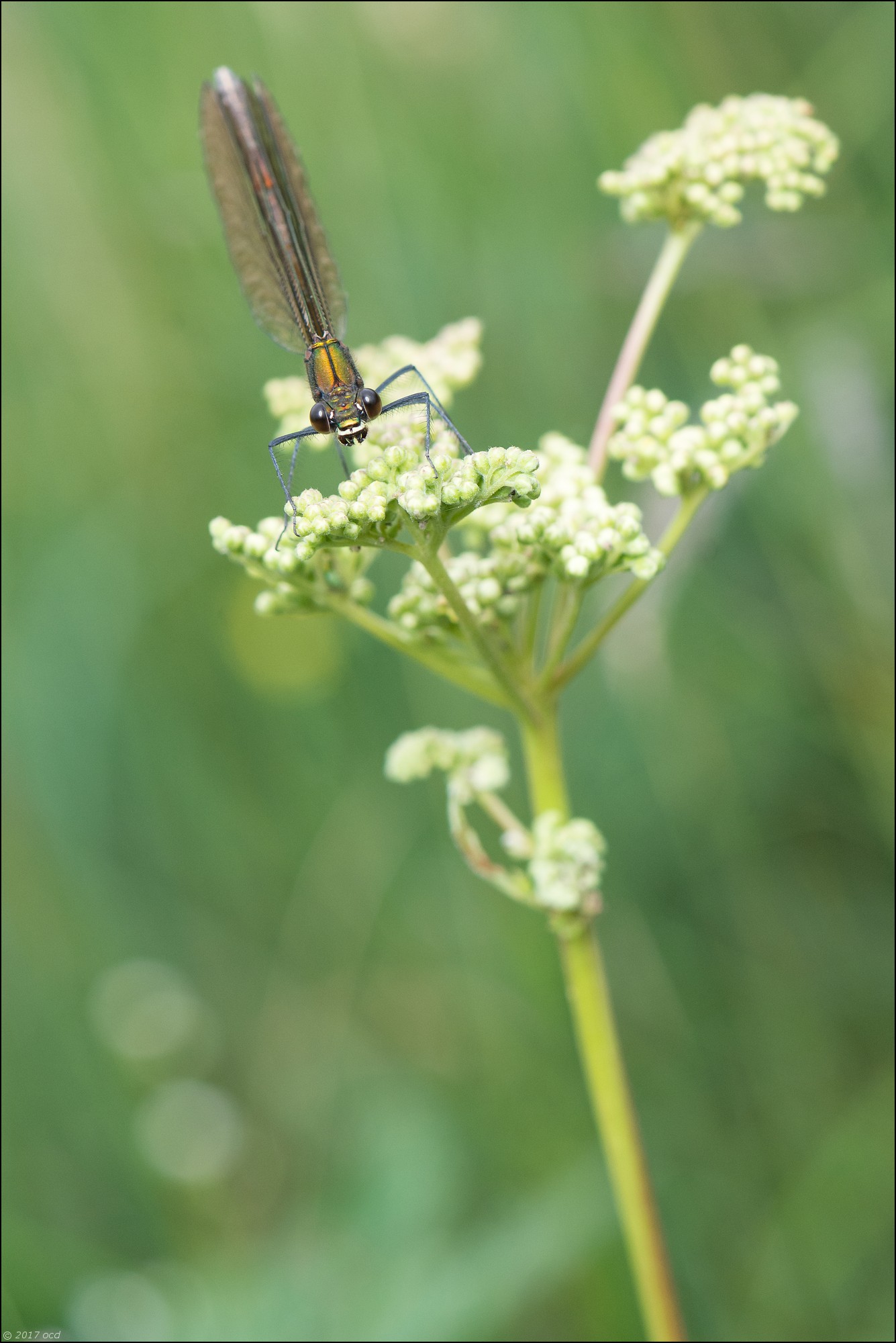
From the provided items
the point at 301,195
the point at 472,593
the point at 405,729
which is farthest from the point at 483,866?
the point at 405,729

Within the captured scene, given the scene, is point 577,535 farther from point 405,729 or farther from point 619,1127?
point 405,729

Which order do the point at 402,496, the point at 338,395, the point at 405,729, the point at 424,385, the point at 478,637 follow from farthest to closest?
the point at 405,729, the point at 424,385, the point at 338,395, the point at 478,637, the point at 402,496

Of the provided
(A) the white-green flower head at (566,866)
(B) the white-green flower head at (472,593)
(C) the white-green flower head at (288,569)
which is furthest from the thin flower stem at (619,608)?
(C) the white-green flower head at (288,569)

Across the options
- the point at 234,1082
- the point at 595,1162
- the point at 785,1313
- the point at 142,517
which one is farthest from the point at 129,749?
the point at 785,1313

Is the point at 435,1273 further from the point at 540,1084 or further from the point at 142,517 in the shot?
the point at 142,517

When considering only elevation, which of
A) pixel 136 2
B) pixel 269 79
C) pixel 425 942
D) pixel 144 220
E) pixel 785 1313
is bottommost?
pixel 785 1313

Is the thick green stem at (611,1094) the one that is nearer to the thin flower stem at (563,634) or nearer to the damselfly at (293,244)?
the thin flower stem at (563,634)

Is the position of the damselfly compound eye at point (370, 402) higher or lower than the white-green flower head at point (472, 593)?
higher
